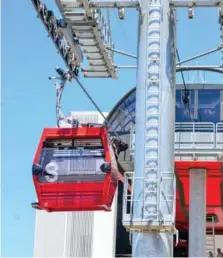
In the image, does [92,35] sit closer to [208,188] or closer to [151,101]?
[151,101]

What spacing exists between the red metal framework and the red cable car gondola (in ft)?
28.2

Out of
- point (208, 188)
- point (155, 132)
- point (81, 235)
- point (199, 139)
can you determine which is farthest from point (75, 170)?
point (81, 235)

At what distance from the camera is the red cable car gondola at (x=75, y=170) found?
→ 17312mm

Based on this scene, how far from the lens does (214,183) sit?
96.0ft

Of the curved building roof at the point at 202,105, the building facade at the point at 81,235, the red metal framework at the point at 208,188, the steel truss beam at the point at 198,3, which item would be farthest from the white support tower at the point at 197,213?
the steel truss beam at the point at 198,3

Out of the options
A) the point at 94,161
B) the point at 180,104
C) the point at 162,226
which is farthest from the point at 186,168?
the point at 162,226

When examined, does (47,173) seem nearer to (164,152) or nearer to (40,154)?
(40,154)

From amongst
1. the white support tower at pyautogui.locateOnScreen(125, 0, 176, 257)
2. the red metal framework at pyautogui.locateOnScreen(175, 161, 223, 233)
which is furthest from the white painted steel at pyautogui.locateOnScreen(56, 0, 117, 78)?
the red metal framework at pyautogui.locateOnScreen(175, 161, 223, 233)

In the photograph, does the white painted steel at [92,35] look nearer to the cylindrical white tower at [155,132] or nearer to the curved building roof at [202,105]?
the cylindrical white tower at [155,132]

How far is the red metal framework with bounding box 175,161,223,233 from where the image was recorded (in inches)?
1045

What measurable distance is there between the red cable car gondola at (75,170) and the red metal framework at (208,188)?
8587mm

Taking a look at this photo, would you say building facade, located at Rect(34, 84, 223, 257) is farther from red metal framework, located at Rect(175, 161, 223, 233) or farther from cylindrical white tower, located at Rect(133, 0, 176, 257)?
cylindrical white tower, located at Rect(133, 0, 176, 257)

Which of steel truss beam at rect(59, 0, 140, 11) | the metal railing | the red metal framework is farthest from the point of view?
the red metal framework

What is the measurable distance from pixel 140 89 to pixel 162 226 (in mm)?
3477
